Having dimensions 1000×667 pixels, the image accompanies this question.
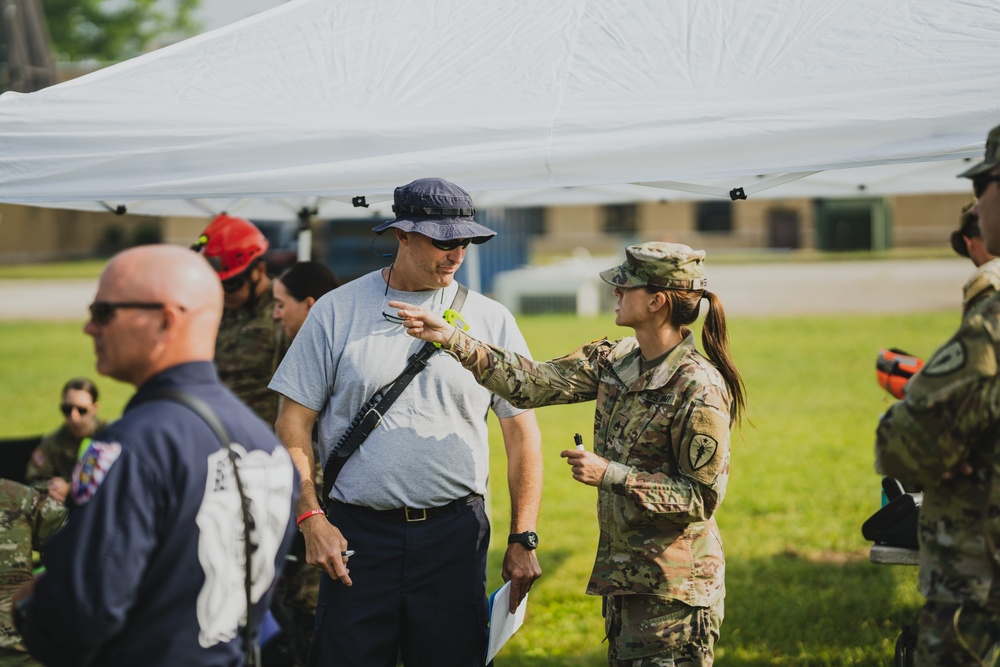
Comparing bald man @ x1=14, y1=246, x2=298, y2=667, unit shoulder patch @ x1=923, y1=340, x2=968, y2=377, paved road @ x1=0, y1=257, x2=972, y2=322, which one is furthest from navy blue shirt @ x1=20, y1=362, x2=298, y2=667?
paved road @ x1=0, y1=257, x2=972, y2=322

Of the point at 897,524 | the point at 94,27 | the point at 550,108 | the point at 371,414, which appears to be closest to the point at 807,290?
the point at 897,524

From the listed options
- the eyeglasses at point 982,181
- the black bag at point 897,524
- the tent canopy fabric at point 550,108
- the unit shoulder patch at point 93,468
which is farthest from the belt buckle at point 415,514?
the eyeglasses at point 982,181

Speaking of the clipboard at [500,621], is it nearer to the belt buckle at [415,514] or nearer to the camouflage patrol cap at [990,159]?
the belt buckle at [415,514]

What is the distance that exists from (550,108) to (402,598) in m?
1.75

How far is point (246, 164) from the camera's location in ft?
12.0

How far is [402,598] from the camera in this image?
3.50 meters

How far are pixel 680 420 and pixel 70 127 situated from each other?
2342mm

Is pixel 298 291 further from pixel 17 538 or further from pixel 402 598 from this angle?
pixel 402 598

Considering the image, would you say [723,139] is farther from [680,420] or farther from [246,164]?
[246,164]

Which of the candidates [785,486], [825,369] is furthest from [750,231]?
[785,486]

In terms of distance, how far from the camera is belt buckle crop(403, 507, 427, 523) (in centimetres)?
349

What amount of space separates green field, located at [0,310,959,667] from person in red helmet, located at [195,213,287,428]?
1.88 meters

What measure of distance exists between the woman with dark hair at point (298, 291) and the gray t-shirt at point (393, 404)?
3.29 feet

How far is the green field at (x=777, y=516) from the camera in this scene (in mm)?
5398
